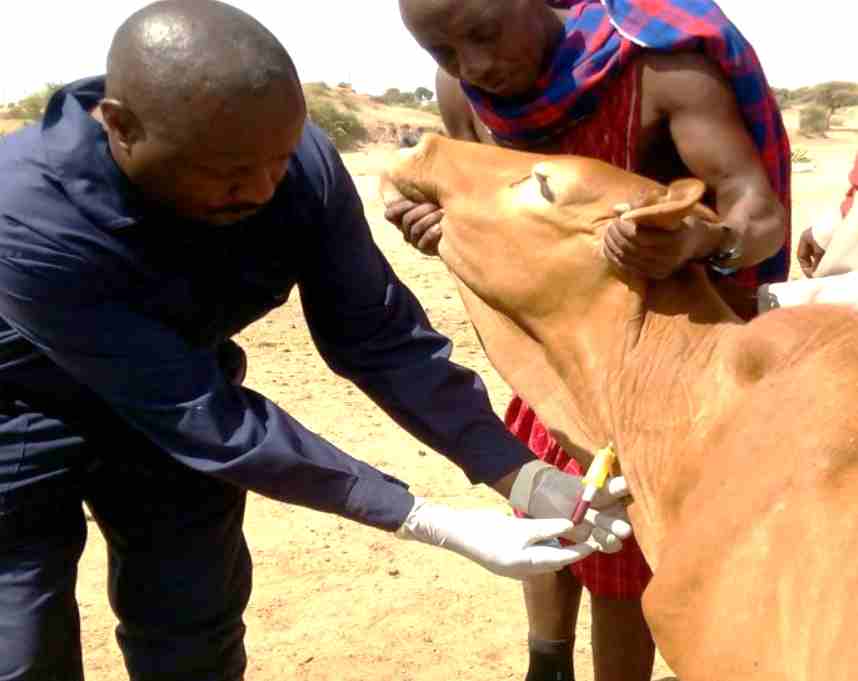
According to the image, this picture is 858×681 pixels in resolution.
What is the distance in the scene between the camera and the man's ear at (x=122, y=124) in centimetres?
240

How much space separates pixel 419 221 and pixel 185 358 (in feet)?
1.74

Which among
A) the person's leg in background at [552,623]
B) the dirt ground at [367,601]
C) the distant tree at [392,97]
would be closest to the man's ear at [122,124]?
the person's leg in background at [552,623]

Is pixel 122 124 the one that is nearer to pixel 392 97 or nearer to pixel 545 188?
pixel 545 188

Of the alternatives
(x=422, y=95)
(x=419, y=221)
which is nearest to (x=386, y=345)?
(x=419, y=221)

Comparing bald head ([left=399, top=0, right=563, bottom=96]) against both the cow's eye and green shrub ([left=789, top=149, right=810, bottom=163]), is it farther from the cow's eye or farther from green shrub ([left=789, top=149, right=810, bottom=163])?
green shrub ([left=789, top=149, right=810, bottom=163])

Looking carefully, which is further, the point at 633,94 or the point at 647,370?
the point at 633,94

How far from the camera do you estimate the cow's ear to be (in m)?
2.28

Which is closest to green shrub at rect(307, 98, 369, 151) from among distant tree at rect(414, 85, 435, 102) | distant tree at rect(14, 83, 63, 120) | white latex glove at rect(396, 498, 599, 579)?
distant tree at rect(14, 83, 63, 120)

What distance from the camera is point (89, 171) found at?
2521 millimetres

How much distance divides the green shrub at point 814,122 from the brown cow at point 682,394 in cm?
2578

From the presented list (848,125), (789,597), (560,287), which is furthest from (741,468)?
(848,125)

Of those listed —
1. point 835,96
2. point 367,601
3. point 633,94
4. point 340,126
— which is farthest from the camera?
point 835,96

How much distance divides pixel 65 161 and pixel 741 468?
1303mm

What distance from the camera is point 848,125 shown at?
3250 centimetres
